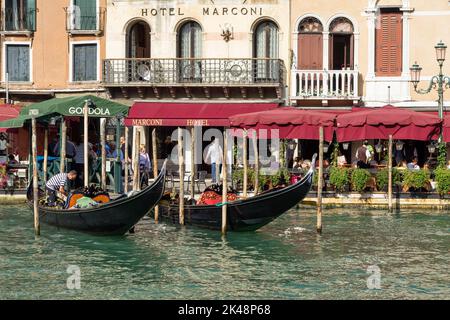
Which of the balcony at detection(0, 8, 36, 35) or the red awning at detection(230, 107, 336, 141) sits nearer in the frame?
the red awning at detection(230, 107, 336, 141)

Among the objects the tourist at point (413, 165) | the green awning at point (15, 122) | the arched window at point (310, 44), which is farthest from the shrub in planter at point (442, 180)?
the green awning at point (15, 122)

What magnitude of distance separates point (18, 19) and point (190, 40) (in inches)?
188

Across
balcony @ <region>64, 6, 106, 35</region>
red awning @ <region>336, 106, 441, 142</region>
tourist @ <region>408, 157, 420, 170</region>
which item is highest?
balcony @ <region>64, 6, 106, 35</region>

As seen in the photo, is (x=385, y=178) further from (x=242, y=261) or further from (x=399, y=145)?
(x=242, y=261)

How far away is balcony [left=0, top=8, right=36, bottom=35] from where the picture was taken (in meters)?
32.6

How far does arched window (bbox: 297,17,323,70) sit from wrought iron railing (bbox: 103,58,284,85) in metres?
0.62

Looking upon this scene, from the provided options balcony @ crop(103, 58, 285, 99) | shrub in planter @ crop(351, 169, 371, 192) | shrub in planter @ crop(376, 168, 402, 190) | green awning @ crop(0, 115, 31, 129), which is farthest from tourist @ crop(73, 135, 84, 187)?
shrub in planter @ crop(376, 168, 402, 190)

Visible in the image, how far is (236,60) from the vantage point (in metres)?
31.3

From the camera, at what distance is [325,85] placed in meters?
30.5

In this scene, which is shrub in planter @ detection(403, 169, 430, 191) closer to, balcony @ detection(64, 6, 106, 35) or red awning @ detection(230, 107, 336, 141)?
red awning @ detection(230, 107, 336, 141)

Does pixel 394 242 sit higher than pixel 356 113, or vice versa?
pixel 356 113
